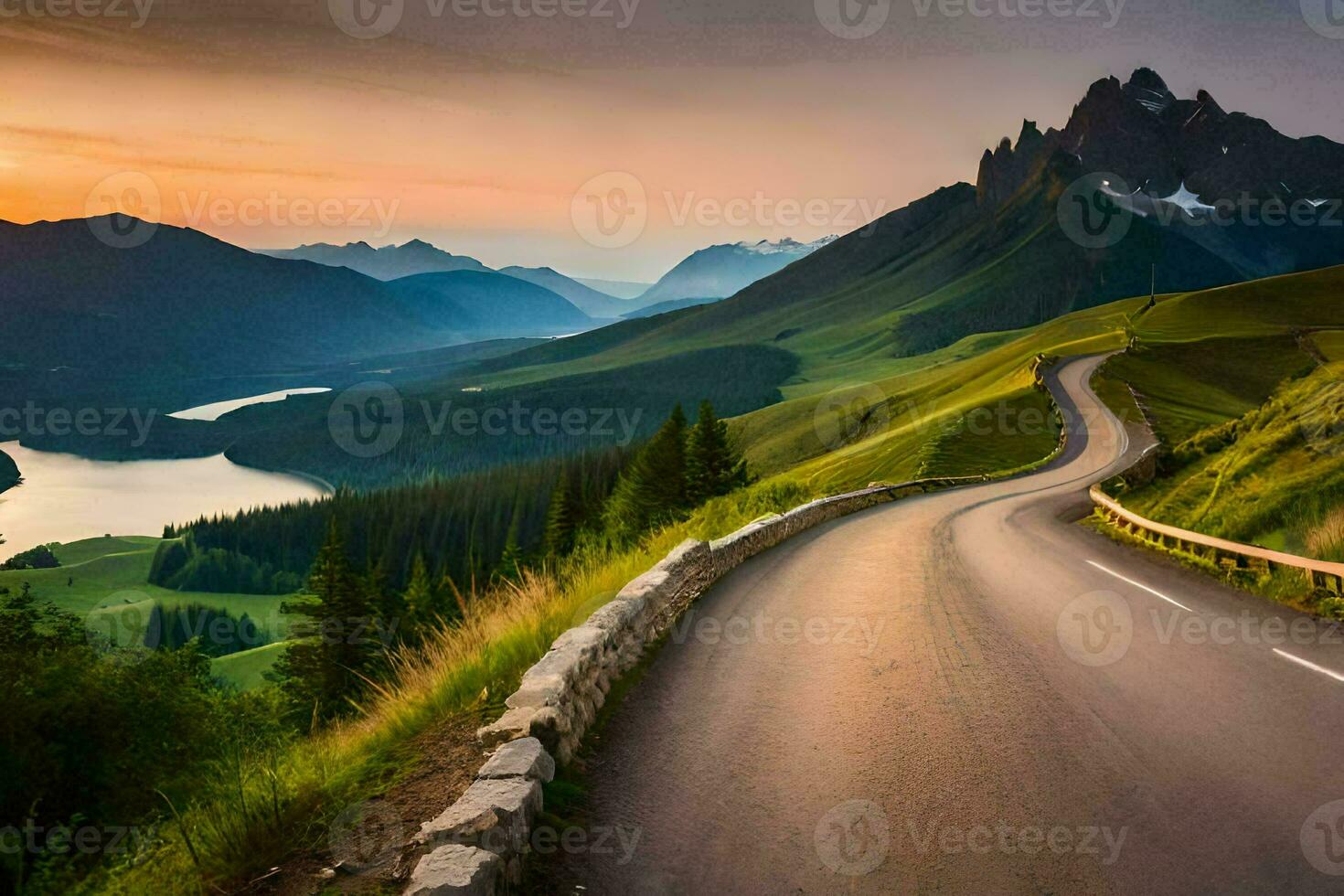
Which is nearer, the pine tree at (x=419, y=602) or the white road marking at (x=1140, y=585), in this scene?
the white road marking at (x=1140, y=585)

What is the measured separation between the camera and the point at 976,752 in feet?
20.7

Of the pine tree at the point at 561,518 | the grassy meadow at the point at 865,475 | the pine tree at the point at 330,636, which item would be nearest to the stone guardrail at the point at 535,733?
the grassy meadow at the point at 865,475

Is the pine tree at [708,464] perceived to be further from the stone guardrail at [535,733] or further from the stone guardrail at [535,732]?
the stone guardrail at [535,733]

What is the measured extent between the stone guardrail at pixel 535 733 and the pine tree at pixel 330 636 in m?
29.4

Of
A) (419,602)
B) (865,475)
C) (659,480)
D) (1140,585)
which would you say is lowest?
(419,602)

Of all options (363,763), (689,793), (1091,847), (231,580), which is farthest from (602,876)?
(231,580)

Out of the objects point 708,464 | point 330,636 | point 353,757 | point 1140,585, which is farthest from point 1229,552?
point 330,636

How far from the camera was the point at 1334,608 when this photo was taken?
34.6 ft

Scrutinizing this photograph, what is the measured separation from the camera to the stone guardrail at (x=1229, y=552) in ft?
36.9

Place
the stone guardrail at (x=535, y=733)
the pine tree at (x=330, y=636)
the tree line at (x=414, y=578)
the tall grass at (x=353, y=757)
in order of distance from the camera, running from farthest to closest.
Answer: the tree line at (x=414, y=578) < the pine tree at (x=330, y=636) < the tall grass at (x=353, y=757) < the stone guardrail at (x=535, y=733)

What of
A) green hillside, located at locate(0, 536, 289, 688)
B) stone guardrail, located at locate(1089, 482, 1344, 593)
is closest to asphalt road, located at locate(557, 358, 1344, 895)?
stone guardrail, located at locate(1089, 482, 1344, 593)

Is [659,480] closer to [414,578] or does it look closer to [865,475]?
[865,475]

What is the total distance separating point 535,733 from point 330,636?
37612 mm

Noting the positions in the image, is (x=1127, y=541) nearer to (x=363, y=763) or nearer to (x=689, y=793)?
(x=689, y=793)
